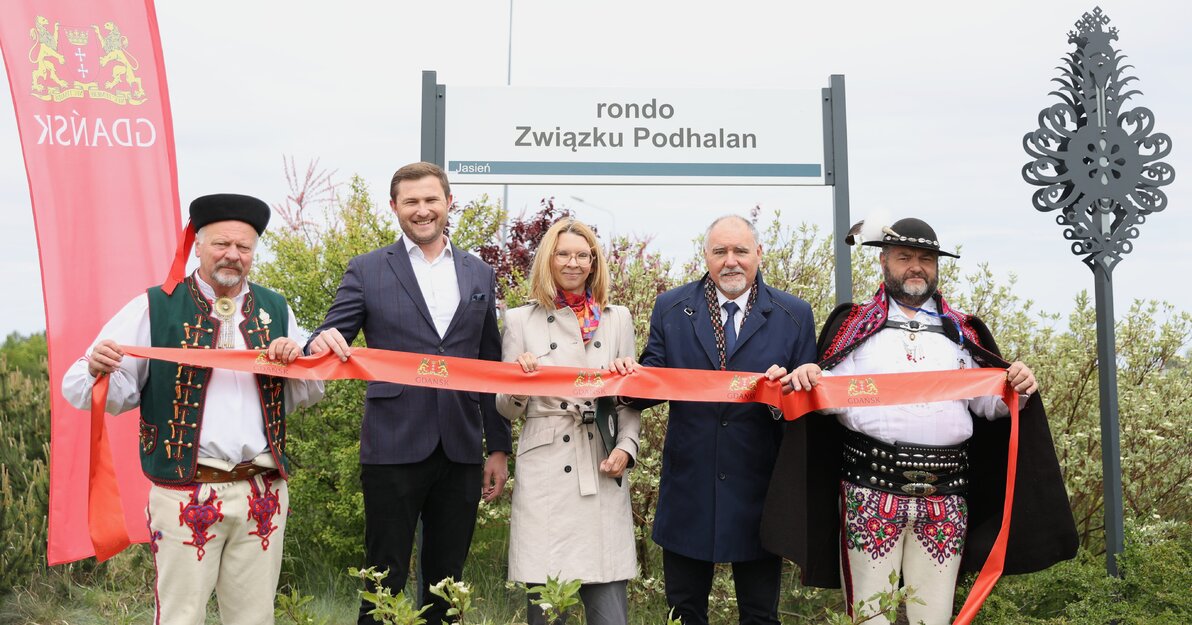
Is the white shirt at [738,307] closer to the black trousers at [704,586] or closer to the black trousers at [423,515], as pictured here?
the black trousers at [704,586]

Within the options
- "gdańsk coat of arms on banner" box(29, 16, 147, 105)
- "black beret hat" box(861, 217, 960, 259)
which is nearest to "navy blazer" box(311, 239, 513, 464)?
"black beret hat" box(861, 217, 960, 259)

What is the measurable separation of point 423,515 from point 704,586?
1.28 metres

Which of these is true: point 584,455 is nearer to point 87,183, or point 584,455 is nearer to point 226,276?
point 226,276

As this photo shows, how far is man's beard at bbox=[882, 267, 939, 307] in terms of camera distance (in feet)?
13.9

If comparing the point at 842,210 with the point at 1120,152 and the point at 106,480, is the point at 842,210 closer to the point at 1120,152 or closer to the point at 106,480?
the point at 1120,152

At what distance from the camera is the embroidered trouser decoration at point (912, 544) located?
4.08m

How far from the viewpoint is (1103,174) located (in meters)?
5.58

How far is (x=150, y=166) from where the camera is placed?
20.2 ft

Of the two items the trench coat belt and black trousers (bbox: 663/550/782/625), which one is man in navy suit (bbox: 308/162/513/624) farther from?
black trousers (bbox: 663/550/782/625)

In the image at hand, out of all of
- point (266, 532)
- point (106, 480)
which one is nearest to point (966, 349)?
point (266, 532)

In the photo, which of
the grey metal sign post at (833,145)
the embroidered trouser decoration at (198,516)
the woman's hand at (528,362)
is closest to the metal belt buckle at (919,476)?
the woman's hand at (528,362)

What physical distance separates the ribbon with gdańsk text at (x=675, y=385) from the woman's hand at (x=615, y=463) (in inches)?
10.2

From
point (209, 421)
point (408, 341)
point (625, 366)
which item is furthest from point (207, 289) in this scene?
point (625, 366)

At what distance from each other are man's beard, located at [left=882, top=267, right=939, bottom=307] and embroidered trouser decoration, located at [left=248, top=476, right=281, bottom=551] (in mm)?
2646
